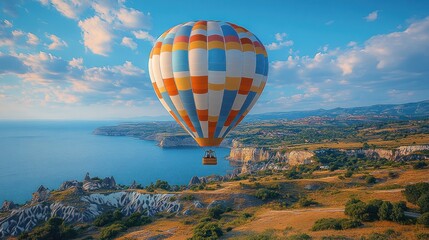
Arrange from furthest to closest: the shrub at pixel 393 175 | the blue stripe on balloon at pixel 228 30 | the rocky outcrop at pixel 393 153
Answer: the rocky outcrop at pixel 393 153
the shrub at pixel 393 175
the blue stripe on balloon at pixel 228 30

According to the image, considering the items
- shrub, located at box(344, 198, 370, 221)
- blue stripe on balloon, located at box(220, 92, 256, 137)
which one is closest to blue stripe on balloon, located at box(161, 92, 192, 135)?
blue stripe on balloon, located at box(220, 92, 256, 137)

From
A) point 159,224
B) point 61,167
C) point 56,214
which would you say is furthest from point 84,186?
point 61,167

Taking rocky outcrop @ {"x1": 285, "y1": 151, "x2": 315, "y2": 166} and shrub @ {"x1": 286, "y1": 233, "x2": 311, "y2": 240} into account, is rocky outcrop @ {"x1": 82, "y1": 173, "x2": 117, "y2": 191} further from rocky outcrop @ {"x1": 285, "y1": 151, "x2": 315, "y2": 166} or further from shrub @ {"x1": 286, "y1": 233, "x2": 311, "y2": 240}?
rocky outcrop @ {"x1": 285, "y1": 151, "x2": 315, "y2": 166}

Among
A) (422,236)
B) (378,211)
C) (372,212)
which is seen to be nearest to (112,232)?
(372,212)

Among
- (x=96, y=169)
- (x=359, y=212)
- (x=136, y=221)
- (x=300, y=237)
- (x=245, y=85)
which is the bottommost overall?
(x=96, y=169)

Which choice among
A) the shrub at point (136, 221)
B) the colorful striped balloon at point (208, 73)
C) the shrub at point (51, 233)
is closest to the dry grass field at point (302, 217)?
the shrub at point (136, 221)

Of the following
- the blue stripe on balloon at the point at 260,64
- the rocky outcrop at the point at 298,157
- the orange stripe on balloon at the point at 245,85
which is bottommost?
the rocky outcrop at the point at 298,157

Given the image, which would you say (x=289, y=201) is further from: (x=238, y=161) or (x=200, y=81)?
(x=238, y=161)

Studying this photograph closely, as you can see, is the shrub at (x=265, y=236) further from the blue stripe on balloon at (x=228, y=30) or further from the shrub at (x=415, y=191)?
the blue stripe on balloon at (x=228, y=30)

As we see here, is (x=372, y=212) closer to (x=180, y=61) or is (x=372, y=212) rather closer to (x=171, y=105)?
(x=171, y=105)
